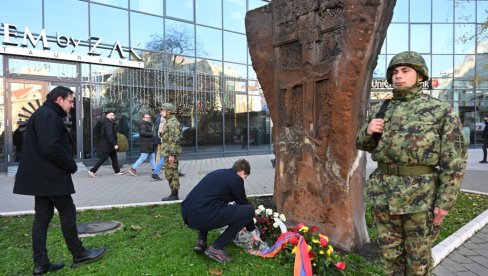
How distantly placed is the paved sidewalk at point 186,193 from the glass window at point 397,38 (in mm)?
12182

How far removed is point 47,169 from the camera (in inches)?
A: 152

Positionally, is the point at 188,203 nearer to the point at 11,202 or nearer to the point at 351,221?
the point at 351,221

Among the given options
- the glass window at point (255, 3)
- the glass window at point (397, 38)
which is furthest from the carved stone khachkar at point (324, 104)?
the glass window at point (397, 38)

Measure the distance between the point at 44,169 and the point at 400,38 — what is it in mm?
24520

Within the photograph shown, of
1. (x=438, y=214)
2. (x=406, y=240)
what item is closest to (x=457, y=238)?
(x=406, y=240)

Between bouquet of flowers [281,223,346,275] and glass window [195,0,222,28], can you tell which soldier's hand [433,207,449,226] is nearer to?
bouquet of flowers [281,223,346,275]

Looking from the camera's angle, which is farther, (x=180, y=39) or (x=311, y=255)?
(x=180, y=39)

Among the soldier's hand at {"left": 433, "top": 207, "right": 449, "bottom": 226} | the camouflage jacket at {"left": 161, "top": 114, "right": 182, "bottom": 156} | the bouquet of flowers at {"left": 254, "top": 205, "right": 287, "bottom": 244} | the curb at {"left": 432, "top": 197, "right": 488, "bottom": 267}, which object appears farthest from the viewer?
the camouflage jacket at {"left": 161, "top": 114, "right": 182, "bottom": 156}

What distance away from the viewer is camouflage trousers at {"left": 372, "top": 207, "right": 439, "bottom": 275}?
113 inches

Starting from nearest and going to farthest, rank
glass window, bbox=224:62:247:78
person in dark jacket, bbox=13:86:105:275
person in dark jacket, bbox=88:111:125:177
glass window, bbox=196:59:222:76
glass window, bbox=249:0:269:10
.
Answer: person in dark jacket, bbox=13:86:105:275 → person in dark jacket, bbox=88:111:125:177 → glass window, bbox=196:59:222:76 → glass window, bbox=224:62:247:78 → glass window, bbox=249:0:269:10

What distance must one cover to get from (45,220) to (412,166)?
137 inches

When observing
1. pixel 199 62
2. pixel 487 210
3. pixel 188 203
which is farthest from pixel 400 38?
pixel 188 203

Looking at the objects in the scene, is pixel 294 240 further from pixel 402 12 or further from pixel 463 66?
pixel 463 66

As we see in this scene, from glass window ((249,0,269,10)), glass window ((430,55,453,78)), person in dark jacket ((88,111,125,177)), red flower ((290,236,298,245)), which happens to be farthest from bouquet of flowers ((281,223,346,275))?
glass window ((430,55,453,78))
